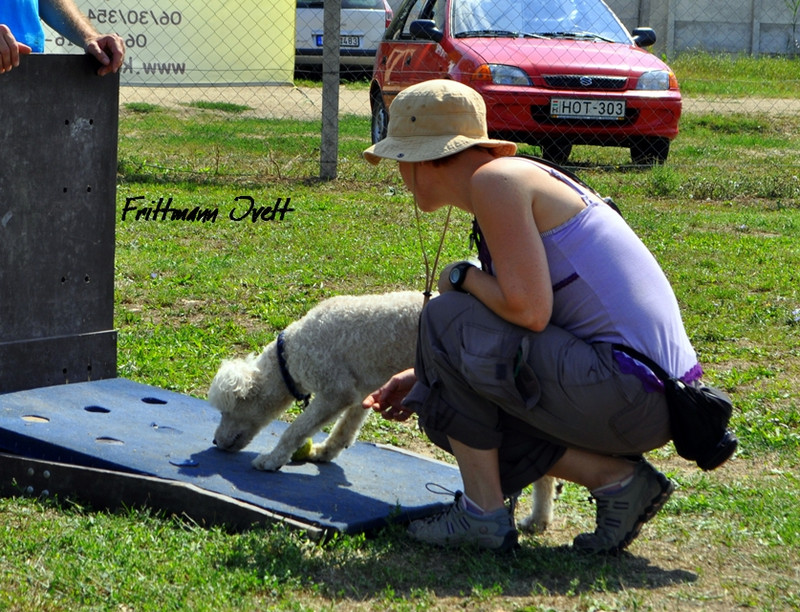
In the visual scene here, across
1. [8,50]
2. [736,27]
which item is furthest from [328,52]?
[736,27]

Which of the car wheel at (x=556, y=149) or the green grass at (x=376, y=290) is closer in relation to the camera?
the green grass at (x=376, y=290)

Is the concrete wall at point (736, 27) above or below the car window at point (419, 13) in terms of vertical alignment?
below

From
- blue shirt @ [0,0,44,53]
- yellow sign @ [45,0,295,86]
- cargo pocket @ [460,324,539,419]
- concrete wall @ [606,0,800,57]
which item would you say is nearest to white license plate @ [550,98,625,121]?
yellow sign @ [45,0,295,86]

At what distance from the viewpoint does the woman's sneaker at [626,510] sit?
310cm

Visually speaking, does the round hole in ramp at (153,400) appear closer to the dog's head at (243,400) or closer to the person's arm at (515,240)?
the dog's head at (243,400)

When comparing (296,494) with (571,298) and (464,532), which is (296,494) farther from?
(571,298)

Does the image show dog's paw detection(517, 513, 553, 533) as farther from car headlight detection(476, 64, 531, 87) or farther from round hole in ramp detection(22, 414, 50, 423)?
car headlight detection(476, 64, 531, 87)

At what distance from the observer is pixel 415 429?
4.51 m

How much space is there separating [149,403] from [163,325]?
139 cm

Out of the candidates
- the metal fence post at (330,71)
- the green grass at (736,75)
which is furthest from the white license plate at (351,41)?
the metal fence post at (330,71)

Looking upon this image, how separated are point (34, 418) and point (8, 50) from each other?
1.27 meters

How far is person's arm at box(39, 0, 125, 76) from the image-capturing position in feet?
13.6

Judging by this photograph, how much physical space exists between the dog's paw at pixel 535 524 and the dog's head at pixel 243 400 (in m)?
1.08

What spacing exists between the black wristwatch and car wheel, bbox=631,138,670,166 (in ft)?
23.7
